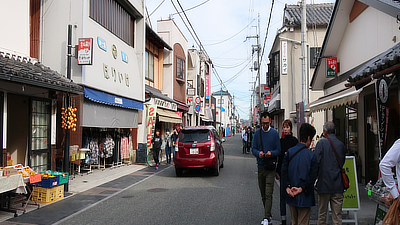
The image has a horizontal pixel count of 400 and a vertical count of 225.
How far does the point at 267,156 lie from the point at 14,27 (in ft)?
26.8

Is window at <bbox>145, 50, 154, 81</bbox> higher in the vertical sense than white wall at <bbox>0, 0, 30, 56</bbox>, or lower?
higher

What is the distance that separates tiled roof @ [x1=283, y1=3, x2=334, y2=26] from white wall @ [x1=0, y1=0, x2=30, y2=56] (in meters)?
18.0

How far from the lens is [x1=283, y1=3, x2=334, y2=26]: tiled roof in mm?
22430

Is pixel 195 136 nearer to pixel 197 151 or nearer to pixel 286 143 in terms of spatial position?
pixel 197 151

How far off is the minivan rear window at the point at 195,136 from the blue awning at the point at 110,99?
339 centimetres

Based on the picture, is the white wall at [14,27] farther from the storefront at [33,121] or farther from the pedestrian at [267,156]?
the pedestrian at [267,156]

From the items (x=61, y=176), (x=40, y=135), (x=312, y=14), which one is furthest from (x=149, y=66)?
(x=61, y=176)

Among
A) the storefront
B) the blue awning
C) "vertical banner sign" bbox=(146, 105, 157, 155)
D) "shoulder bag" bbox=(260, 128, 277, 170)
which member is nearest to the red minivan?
Answer: the blue awning

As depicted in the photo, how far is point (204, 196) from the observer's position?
862cm

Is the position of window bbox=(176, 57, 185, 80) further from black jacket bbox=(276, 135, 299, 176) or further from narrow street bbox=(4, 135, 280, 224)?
black jacket bbox=(276, 135, 299, 176)

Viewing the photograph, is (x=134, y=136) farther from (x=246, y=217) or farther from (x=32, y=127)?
(x=246, y=217)

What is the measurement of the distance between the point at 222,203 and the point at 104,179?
558 cm

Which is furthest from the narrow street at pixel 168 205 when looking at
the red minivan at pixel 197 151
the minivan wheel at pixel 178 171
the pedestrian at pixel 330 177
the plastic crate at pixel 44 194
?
the pedestrian at pixel 330 177

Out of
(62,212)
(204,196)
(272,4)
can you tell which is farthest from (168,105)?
(62,212)
